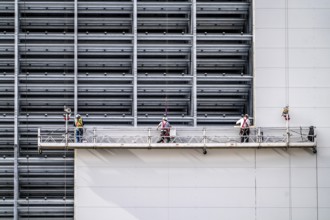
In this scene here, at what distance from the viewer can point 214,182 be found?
2803cm

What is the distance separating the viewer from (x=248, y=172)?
92.1 feet

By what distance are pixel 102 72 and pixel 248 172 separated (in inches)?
416

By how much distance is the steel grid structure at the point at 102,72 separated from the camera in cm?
2934

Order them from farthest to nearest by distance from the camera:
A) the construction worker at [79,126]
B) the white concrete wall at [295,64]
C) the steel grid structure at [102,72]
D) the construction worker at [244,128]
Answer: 1. the steel grid structure at [102,72]
2. the white concrete wall at [295,64]
3. the construction worker at [244,128]
4. the construction worker at [79,126]

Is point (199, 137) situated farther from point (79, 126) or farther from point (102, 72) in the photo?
point (102, 72)

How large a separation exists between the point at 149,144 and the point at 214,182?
432 cm

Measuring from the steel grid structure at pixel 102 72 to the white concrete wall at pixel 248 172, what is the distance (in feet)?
7.28

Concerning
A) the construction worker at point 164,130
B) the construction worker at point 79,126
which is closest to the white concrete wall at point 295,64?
the construction worker at point 164,130

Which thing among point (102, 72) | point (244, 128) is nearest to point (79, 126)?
point (102, 72)

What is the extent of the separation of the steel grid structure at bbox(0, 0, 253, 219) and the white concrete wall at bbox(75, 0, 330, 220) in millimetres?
2220

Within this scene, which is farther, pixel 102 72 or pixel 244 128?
pixel 102 72

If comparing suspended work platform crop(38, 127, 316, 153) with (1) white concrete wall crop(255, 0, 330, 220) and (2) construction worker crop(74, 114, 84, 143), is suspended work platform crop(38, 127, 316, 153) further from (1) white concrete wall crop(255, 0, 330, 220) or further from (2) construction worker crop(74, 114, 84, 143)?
(1) white concrete wall crop(255, 0, 330, 220)

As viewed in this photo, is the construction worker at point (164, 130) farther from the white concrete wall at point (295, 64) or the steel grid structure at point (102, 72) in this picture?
the white concrete wall at point (295, 64)

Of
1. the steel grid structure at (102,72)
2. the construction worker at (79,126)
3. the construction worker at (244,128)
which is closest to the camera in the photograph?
the construction worker at (79,126)
